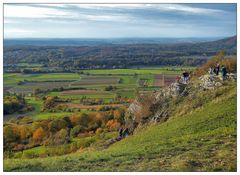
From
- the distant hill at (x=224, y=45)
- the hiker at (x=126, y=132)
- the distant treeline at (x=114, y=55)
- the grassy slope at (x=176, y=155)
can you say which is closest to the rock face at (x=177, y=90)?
the hiker at (x=126, y=132)

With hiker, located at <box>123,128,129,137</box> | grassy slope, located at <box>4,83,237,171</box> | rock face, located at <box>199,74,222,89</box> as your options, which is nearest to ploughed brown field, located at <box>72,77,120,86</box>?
hiker, located at <box>123,128,129,137</box>

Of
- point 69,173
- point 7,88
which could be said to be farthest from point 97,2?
point 7,88

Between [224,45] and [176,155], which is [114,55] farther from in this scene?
[176,155]

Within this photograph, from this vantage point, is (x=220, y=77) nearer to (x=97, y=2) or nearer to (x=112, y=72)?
(x=97, y=2)

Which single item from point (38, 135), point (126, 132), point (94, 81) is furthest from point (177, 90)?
point (94, 81)

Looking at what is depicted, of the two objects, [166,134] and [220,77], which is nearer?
[166,134]

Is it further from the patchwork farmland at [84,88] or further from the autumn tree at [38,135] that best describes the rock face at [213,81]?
the autumn tree at [38,135]

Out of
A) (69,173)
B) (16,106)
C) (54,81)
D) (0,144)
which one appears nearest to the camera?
(69,173)

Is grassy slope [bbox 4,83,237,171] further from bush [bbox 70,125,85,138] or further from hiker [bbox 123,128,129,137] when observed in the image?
bush [bbox 70,125,85,138]
